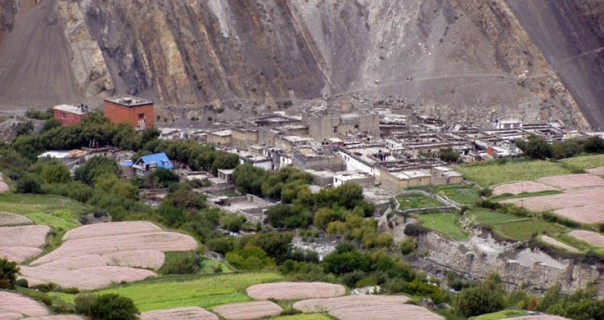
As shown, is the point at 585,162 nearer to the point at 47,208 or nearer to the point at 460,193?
the point at 460,193

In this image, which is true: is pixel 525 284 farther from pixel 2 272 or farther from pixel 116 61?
pixel 116 61

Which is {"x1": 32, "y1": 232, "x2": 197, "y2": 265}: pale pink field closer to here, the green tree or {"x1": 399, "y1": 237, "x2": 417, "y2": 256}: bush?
{"x1": 399, "y1": 237, "x2": 417, "y2": 256}: bush

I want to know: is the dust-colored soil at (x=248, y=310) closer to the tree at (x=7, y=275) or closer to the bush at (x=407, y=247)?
the tree at (x=7, y=275)

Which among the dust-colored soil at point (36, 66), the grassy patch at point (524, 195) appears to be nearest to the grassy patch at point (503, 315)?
the grassy patch at point (524, 195)

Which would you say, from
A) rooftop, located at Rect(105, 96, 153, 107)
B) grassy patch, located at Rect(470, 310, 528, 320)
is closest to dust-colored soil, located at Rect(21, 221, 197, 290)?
grassy patch, located at Rect(470, 310, 528, 320)

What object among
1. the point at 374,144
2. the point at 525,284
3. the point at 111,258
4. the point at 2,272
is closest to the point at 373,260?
the point at 525,284
